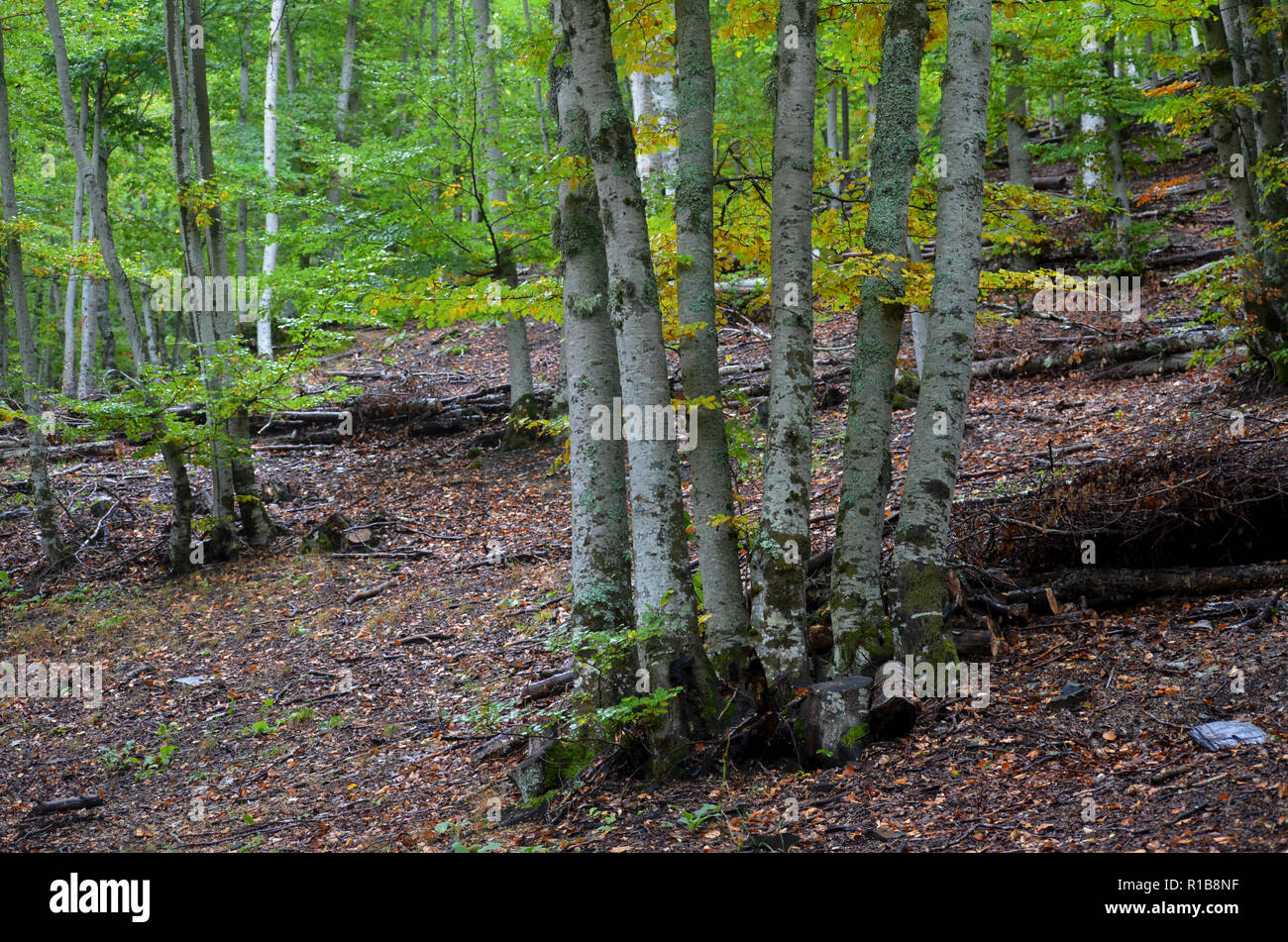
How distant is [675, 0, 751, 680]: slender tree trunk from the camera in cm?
583

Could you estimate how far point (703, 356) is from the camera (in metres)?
5.88

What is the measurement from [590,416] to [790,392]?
1350 millimetres

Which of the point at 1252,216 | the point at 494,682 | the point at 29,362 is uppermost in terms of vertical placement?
the point at 1252,216

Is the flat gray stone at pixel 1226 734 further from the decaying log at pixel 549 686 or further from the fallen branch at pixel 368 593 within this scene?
the fallen branch at pixel 368 593

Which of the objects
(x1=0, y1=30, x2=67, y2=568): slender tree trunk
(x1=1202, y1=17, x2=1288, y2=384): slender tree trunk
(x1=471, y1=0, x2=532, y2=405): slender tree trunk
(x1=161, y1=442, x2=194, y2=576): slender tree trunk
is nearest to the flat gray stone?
(x1=1202, y1=17, x2=1288, y2=384): slender tree trunk

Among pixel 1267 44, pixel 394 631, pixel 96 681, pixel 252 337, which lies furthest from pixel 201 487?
pixel 1267 44

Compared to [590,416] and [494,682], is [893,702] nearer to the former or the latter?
[590,416]

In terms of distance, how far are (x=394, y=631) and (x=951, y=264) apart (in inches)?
263

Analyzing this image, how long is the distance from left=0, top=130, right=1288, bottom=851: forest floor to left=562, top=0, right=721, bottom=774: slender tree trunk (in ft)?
1.67

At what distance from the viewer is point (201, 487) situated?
1349cm

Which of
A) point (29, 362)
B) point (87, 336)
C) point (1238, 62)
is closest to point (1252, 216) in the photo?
point (1238, 62)

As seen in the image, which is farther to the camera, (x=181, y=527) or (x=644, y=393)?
(x=181, y=527)

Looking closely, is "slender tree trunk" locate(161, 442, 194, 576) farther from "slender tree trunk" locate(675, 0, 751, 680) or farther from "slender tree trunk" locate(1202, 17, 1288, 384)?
"slender tree trunk" locate(1202, 17, 1288, 384)
